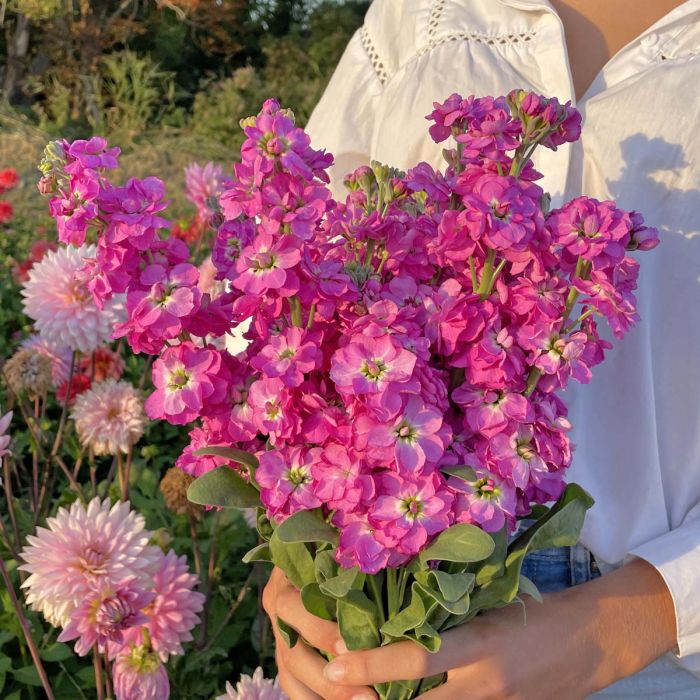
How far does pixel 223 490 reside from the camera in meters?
0.63

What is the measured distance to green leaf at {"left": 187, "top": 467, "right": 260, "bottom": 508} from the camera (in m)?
0.62

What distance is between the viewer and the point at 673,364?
87 centimetres

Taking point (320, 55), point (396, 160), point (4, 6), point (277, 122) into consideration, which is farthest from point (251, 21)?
point (277, 122)

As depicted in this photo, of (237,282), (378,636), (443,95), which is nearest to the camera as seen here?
(237,282)

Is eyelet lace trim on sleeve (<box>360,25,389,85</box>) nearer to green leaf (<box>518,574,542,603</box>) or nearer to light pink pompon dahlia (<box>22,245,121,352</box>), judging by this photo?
light pink pompon dahlia (<box>22,245,121,352</box>)

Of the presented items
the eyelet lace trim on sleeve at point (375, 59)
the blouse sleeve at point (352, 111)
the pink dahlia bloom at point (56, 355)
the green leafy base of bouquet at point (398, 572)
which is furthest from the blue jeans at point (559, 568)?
the pink dahlia bloom at point (56, 355)

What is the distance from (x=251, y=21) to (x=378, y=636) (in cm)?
676

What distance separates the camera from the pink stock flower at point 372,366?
521 millimetres

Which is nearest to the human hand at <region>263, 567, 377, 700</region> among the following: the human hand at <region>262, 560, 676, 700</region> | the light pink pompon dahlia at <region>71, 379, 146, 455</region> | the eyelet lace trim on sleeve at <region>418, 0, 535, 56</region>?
the human hand at <region>262, 560, 676, 700</region>

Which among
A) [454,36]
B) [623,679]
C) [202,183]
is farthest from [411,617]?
[202,183]

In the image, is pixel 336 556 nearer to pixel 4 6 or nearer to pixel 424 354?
pixel 424 354

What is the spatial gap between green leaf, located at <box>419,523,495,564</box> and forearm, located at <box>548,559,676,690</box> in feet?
0.72

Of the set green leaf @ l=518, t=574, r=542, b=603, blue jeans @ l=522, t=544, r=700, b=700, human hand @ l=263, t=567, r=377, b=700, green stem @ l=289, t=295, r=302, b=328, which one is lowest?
blue jeans @ l=522, t=544, r=700, b=700

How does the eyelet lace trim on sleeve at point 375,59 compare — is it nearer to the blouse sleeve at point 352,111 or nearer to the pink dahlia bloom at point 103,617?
the blouse sleeve at point 352,111
